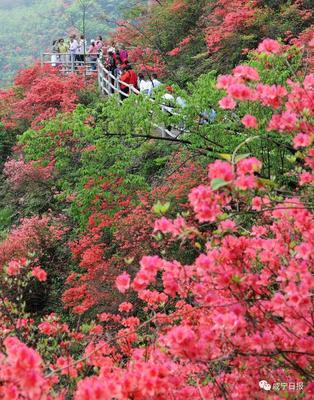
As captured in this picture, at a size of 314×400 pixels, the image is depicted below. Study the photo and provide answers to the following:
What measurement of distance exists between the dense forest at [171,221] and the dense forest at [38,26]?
1825 centimetres

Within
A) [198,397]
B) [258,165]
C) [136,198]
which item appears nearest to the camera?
[258,165]

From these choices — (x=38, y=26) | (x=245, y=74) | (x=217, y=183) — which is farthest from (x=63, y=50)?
(x=38, y=26)

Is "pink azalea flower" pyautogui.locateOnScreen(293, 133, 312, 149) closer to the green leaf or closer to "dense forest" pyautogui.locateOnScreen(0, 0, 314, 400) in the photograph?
"dense forest" pyautogui.locateOnScreen(0, 0, 314, 400)

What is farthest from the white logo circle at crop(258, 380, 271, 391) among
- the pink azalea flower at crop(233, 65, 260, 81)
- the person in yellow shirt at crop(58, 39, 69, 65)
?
the person in yellow shirt at crop(58, 39, 69, 65)

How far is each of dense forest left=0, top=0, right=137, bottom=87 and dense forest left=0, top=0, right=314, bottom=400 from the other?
1825 cm

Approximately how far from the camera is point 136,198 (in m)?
9.93

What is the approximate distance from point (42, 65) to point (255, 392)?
1782cm

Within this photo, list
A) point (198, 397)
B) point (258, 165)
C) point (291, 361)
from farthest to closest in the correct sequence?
point (198, 397)
point (291, 361)
point (258, 165)

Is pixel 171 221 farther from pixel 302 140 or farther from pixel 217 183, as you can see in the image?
pixel 302 140

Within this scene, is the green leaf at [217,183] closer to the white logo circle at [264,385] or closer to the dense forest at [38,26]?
the white logo circle at [264,385]

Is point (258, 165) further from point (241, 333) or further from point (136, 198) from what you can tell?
point (136, 198)

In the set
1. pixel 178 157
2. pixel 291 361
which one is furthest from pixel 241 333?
pixel 178 157

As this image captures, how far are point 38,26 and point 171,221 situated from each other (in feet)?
149

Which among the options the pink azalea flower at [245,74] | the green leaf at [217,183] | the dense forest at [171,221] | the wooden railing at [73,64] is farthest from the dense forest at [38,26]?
the green leaf at [217,183]
